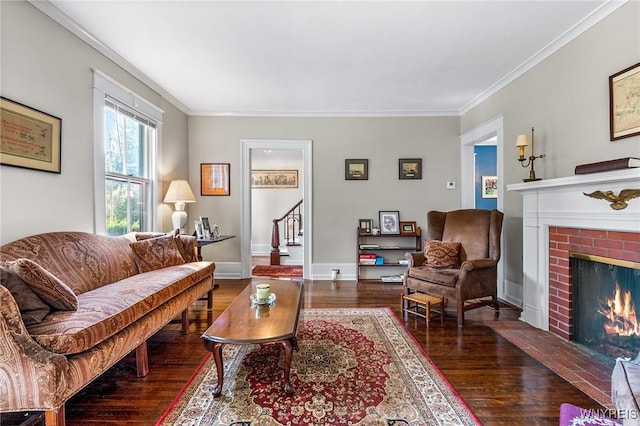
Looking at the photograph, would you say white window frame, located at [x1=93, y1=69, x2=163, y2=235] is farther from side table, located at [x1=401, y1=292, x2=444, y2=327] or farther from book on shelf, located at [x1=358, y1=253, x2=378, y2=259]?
book on shelf, located at [x1=358, y1=253, x2=378, y2=259]

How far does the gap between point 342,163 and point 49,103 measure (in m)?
3.52

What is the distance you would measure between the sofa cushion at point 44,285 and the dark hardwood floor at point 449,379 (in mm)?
571

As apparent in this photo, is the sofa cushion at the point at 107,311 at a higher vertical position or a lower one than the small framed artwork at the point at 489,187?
lower

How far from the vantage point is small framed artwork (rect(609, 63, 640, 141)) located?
2.14 meters

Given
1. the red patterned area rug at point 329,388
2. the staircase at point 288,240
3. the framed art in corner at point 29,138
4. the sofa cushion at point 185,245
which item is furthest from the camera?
the staircase at point 288,240

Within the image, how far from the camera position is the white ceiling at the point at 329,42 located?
2.35 metres

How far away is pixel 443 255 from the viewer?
344cm

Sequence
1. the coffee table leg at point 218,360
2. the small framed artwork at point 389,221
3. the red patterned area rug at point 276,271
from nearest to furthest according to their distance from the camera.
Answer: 1. the coffee table leg at point 218,360
2. the small framed artwork at point 389,221
3. the red patterned area rug at point 276,271

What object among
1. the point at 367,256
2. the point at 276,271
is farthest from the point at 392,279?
the point at 276,271

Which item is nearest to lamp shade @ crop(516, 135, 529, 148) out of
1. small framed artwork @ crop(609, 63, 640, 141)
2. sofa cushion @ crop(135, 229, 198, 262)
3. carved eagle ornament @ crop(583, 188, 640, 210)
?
small framed artwork @ crop(609, 63, 640, 141)

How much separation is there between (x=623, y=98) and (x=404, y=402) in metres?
2.61

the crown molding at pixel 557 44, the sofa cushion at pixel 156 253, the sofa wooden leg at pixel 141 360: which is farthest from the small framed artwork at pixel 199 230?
the crown molding at pixel 557 44

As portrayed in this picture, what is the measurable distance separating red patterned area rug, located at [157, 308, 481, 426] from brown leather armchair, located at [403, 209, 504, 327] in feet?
2.36

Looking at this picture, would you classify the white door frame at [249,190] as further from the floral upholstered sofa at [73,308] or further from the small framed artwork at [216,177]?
the floral upholstered sofa at [73,308]
